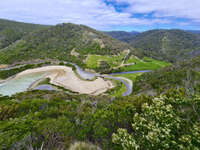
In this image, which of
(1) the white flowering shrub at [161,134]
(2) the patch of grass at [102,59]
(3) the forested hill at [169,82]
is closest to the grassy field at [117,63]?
(2) the patch of grass at [102,59]

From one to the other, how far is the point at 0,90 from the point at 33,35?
4991 inches

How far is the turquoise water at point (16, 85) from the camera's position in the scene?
187ft

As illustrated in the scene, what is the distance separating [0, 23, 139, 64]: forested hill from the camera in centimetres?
11595

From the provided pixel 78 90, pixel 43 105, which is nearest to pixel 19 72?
pixel 78 90

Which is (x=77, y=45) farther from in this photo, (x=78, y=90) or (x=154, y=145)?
(x=154, y=145)

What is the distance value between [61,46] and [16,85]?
8778 cm

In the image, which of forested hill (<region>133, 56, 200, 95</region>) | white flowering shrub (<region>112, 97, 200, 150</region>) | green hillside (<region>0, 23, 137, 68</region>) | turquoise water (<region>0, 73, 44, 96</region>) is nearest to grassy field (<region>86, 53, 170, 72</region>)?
green hillside (<region>0, 23, 137, 68</region>)

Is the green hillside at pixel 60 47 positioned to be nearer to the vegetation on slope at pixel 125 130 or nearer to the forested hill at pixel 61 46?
the forested hill at pixel 61 46

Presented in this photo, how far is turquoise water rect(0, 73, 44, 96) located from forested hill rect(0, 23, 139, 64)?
38549 mm

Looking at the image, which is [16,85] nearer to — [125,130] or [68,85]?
[68,85]

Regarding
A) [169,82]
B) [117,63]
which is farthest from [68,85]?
[117,63]

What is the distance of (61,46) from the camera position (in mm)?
142625

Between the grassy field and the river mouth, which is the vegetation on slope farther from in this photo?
the grassy field

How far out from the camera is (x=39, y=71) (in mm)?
90250
